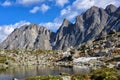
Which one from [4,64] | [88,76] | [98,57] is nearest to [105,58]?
[98,57]

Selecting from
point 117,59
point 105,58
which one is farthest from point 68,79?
point 105,58

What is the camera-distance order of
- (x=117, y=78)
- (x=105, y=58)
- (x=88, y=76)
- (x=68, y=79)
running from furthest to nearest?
1. (x=105, y=58)
2. (x=88, y=76)
3. (x=68, y=79)
4. (x=117, y=78)

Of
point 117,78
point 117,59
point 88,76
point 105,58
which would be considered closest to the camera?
point 117,78

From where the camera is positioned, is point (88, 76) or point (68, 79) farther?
point (88, 76)

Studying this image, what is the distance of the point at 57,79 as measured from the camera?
45.1 metres

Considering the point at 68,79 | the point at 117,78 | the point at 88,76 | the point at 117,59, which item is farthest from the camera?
the point at 117,59

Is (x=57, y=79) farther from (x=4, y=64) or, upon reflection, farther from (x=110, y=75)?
(x=4, y=64)

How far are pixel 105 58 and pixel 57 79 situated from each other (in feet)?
492

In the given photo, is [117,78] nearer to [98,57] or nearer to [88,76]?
[88,76]

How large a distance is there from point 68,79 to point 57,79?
2685 millimetres

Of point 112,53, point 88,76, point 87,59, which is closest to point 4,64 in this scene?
point 87,59

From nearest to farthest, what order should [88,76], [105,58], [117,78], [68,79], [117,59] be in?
1. [117,78]
2. [68,79]
3. [88,76]
4. [117,59]
5. [105,58]

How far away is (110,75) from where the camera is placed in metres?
45.2

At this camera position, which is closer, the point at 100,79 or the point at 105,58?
the point at 100,79
